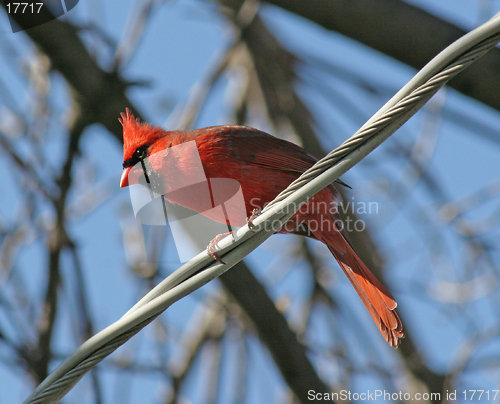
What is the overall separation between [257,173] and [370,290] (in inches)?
33.8

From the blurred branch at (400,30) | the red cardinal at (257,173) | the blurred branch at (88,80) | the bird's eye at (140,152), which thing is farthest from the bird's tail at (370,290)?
the blurred branch at (88,80)

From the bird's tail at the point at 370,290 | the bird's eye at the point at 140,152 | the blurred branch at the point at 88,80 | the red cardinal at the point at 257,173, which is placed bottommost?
the bird's tail at the point at 370,290

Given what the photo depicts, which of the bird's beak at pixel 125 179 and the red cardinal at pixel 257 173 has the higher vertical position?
the bird's beak at pixel 125 179

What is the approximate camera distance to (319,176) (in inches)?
66.4

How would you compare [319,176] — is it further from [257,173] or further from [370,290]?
[370,290]

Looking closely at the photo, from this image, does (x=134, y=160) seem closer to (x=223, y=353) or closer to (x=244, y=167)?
(x=244, y=167)

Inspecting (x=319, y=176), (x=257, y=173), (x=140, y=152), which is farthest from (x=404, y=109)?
(x=140, y=152)

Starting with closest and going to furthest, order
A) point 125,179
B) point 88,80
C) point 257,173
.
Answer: point 257,173, point 125,179, point 88,80

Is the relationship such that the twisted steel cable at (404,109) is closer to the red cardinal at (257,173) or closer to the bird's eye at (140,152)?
the red cardinal at (257,173)

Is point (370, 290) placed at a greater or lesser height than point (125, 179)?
lesser

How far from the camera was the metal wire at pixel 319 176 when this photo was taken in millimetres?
1602

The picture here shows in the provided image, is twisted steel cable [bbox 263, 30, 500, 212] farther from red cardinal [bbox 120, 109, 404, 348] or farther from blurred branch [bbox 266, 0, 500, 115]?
blurred branch [bbox 266, 0, 500, 115]

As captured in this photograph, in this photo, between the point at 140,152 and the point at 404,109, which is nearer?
the point at 404,109

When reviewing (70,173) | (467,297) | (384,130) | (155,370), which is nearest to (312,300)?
(467,297)
